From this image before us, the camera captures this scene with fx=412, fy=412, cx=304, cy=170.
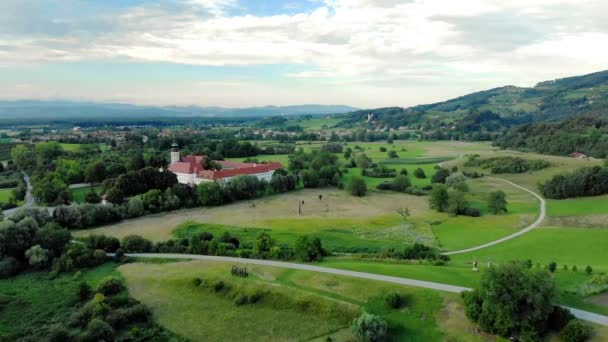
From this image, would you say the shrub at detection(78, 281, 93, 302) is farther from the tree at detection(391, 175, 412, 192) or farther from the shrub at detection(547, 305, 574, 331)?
the tree at detection(391, 175, 412, 192)

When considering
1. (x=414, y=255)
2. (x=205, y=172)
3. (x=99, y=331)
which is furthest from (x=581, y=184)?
(x=99, y=331)

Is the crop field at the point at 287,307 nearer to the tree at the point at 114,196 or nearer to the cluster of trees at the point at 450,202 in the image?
the tree at the point at 114,196

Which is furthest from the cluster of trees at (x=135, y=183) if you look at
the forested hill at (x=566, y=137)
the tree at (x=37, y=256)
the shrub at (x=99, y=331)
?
the forested hill at (x=566, y=137)

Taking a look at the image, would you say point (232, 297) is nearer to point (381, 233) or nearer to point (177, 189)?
point (381, 233)

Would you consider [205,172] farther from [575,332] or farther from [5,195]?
[575,332]

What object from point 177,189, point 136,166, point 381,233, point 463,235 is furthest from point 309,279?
point 136,166

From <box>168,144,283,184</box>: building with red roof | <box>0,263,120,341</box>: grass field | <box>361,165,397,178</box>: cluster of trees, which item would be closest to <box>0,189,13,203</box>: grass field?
<box>168,144,283,184</box>: building with red roof
